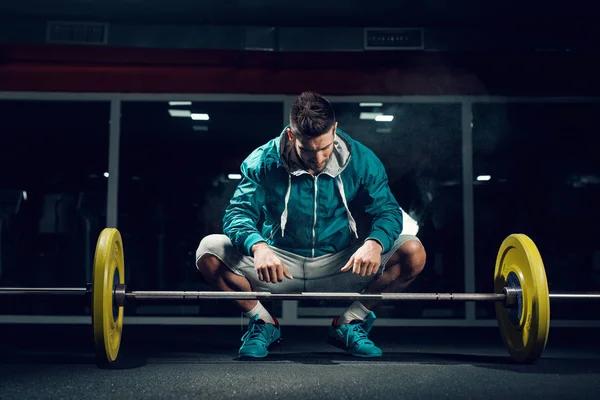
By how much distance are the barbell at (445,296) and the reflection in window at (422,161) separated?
1.43m

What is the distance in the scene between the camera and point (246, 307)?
254 cm

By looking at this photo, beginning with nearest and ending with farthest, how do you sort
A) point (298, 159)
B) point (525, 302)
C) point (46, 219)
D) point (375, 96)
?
point (525, 302) → point (298, 159) → point (375, 96) → point (46, 219)

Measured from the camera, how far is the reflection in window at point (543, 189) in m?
3.95

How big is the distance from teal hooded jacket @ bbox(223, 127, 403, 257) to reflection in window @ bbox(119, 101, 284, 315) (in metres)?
1.20

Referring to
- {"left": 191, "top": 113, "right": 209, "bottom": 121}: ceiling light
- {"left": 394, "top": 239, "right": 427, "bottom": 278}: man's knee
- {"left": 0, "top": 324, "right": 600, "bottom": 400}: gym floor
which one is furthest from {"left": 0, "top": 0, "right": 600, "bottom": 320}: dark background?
{"left": 394, "top": 239, "right": 427, "bottom": 278}: man's knee

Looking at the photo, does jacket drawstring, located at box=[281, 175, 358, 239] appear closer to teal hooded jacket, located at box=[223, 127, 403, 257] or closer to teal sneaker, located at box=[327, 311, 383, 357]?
teal hooded jacket, located at box=[223, 127, 403, 257]

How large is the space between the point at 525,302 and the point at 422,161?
187cm

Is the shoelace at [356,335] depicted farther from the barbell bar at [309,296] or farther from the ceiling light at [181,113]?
the ceiling light at [181,113]

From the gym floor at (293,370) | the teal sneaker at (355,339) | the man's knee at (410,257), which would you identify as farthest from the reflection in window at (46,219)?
the man's knee at (410,257)

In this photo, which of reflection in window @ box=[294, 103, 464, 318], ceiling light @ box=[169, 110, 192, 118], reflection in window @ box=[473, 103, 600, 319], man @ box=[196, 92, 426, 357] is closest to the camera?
A: man @ box=[196, 92, 426, 357]

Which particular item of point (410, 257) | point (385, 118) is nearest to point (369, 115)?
point (385, 118)

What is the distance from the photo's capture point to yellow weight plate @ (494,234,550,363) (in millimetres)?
2094

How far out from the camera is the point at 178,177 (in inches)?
184

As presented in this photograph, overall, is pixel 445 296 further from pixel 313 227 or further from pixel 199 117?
pixel 199 117
